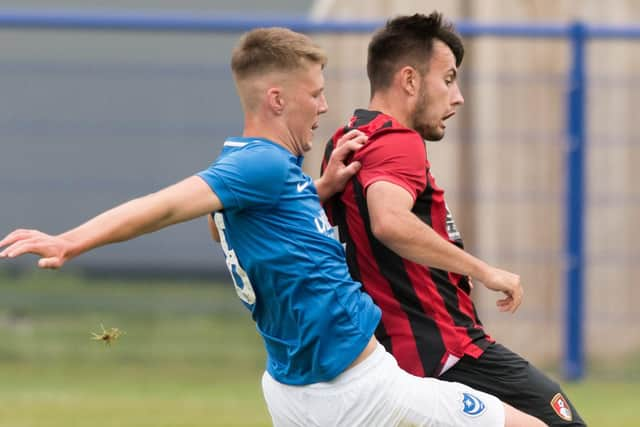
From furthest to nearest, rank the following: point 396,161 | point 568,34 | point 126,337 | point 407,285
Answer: point 126,337
point 568,34
point 407,285
point 396,161

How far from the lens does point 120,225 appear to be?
Answer: 135 inches

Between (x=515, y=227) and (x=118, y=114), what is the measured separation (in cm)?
271

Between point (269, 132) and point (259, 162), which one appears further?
point (269, 132)

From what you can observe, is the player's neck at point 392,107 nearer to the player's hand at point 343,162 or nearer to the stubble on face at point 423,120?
the stubble on face at point 423,120

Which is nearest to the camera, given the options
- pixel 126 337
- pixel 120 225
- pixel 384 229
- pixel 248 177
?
pixel 120 225

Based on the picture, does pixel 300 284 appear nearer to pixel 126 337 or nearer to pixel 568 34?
pixel 126 337

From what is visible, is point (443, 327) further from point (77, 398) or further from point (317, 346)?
point (77, 398)

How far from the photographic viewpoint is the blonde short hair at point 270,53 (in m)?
4.05

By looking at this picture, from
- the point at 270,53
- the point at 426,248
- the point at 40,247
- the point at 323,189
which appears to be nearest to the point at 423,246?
the point at 426,248

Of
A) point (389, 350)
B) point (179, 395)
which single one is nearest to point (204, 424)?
point (179, 395)

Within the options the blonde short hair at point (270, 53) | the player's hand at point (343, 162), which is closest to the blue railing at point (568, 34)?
the player's hand at point (343, 162)

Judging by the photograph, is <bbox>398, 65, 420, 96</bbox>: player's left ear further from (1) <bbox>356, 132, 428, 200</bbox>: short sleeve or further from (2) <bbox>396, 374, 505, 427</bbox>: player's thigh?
(2) <bbox>396, 374, 505, 427</bbox>: player's thigh

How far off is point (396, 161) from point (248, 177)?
651mm

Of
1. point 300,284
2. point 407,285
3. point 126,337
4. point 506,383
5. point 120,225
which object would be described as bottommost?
point 126,337
